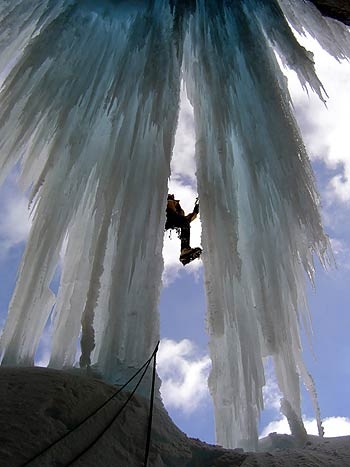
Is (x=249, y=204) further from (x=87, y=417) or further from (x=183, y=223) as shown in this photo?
(x=87, y=417)

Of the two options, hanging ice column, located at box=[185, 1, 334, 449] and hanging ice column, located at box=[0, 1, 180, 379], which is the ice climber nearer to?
hanging ice column, located at box=[185, 1, 334, 449]

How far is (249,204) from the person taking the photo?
5648 mm

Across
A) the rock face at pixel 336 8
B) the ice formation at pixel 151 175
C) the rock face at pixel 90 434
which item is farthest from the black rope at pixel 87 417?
the rock face at pixel 336 8

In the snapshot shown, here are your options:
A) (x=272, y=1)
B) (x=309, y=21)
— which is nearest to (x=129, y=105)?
(x=272, y=1)

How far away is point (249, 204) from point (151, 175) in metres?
1.15

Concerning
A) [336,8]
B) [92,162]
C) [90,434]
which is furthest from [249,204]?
[90,434]

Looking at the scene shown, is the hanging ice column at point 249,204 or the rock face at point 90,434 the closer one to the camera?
the rock face at point 90,434

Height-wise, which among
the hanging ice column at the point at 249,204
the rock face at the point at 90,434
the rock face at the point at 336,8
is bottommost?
the rock face at the point at 90,434

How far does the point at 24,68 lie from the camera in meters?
5.76

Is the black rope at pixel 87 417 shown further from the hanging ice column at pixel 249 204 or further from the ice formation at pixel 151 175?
the hanging ice column at pixel 249 204

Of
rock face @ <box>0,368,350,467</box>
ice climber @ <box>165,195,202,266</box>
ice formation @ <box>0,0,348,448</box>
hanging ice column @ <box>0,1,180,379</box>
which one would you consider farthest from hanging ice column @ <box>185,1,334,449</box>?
ice climber @ <box>165,195,202,266</box>

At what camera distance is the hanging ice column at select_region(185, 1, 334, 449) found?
Result: 4609 millimetres

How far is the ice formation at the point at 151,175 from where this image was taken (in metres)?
4.43

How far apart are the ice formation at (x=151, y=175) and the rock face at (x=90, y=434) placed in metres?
0.53
